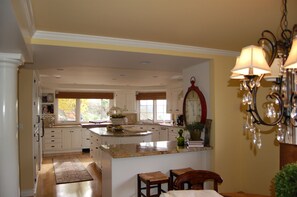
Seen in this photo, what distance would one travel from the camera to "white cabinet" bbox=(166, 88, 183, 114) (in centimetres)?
680

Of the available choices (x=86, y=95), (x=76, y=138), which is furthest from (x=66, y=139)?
(x=86, y=95)

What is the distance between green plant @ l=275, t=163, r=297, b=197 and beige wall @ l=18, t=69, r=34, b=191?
3927 mm

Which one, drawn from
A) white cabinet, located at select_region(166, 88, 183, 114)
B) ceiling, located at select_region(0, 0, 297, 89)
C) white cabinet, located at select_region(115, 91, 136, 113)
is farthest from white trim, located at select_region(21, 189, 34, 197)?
white cabinet, located at select_region(115, 91, 136, 113)

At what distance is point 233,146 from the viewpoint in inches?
141

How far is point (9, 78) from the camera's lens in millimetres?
2289

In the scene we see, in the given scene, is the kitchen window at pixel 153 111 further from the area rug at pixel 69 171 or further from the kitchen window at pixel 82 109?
the area rug at pixel 69 171

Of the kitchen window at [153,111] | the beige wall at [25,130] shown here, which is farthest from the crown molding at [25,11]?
the kitchen window at [153,111]

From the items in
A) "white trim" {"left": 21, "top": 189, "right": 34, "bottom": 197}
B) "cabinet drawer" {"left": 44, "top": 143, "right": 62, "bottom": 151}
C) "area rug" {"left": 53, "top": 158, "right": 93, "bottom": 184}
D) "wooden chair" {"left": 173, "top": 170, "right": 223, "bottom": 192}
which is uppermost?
"wooden chair" {"left": 173, "top": 170, "right": 223, "bottom": 192}

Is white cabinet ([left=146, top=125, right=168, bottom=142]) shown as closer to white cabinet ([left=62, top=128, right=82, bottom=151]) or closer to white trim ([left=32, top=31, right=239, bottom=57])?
white cabinet ([left=62, top=128, right=82, bottom=151])

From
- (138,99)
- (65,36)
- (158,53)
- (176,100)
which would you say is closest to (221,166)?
(158,53)

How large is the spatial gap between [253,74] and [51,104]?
7.50m

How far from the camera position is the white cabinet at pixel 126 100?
335 inches

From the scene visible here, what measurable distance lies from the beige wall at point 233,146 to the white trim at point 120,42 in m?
0.30

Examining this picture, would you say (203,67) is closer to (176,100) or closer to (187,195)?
(187,195)
